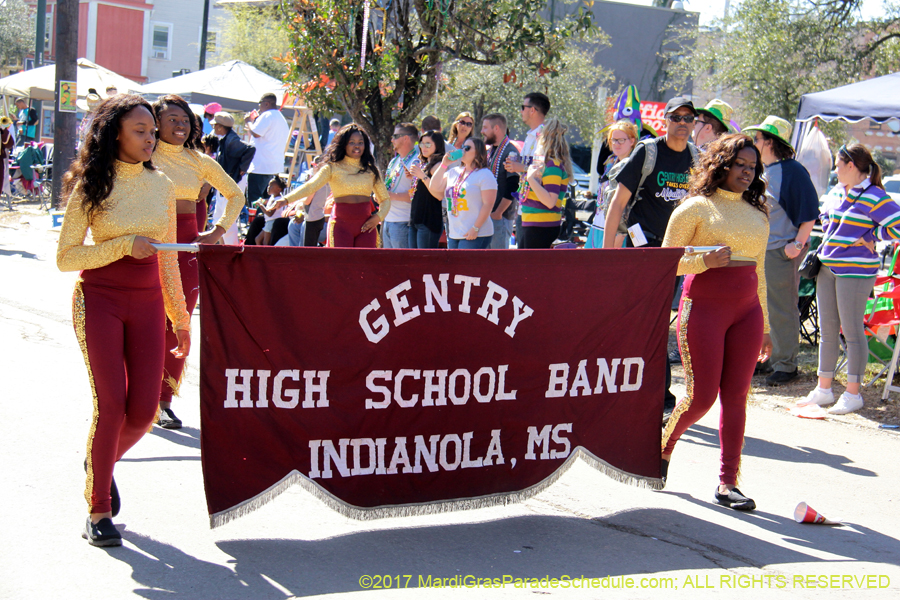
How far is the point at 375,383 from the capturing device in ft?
12.8

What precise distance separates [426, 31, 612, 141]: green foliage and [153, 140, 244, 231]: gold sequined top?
22.6 metres

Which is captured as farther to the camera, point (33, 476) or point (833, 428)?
point (833, 428)

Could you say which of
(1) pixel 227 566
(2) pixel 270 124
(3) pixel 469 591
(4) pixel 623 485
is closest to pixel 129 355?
(1) pixel 227 566

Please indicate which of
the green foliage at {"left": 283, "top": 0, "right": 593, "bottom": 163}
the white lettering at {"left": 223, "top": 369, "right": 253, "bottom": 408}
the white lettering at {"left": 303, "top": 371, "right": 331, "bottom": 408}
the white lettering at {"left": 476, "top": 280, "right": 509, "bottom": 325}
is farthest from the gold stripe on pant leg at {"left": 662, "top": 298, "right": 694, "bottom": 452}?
the green foliage at {"left": 283, "top": 0, "right": 593, "bottom": 163}

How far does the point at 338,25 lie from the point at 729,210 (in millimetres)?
6950

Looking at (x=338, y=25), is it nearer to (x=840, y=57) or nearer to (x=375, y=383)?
(x=375, y=383)

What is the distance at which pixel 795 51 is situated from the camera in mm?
22891

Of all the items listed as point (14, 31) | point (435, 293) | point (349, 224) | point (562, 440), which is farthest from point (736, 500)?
point (14, 31)

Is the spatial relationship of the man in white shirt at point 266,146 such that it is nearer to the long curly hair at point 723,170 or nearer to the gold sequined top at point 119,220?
the gold sequined top at point 119,220

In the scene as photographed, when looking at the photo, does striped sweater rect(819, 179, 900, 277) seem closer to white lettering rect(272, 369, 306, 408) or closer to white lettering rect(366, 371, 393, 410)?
white lettering rect(366, 371, 393, 410)

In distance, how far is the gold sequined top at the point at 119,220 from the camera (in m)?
3.66

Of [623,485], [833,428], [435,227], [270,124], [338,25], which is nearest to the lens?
[623,485]

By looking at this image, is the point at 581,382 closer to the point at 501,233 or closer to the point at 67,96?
the point at 501,233

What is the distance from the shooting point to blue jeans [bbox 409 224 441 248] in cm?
922
